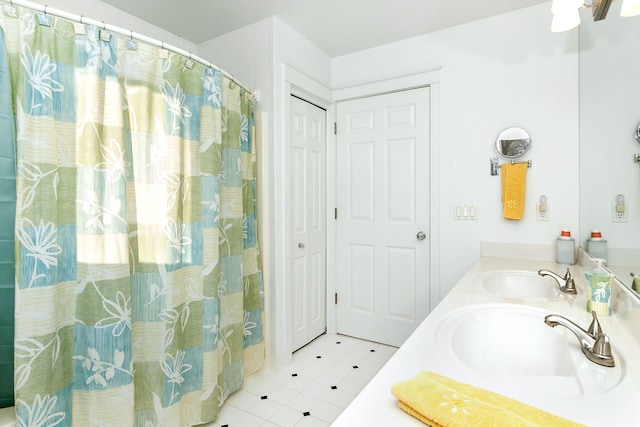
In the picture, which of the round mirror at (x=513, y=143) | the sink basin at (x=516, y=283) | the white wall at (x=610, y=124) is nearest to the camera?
the white wall at (x=610, y=124)

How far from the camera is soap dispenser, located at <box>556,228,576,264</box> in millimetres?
1958

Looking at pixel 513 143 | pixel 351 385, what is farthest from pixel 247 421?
pixel 513 143

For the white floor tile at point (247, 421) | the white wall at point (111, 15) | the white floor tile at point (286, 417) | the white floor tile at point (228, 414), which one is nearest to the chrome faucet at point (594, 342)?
the white floor tile at point (286, 417)

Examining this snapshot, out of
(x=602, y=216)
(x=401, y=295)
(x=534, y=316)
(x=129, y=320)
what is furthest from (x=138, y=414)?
(x=602, y=216)

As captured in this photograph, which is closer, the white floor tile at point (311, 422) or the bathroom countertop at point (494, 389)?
the bathroom countertop at point (494, 389)

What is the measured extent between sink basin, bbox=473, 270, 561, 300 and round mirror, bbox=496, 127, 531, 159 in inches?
32.9

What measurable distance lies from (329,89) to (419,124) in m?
0.84

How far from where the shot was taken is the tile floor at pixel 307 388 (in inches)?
69.5

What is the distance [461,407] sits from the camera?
57 centimetres

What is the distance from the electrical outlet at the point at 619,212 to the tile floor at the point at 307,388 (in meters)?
1.60

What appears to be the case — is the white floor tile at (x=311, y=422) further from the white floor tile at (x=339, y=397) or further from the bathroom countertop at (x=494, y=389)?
the bathroom countertop at (x=494, y=389)

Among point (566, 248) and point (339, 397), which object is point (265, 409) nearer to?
point (339, 397)

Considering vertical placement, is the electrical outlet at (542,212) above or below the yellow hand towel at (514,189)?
below

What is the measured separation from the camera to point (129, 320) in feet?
4.48
